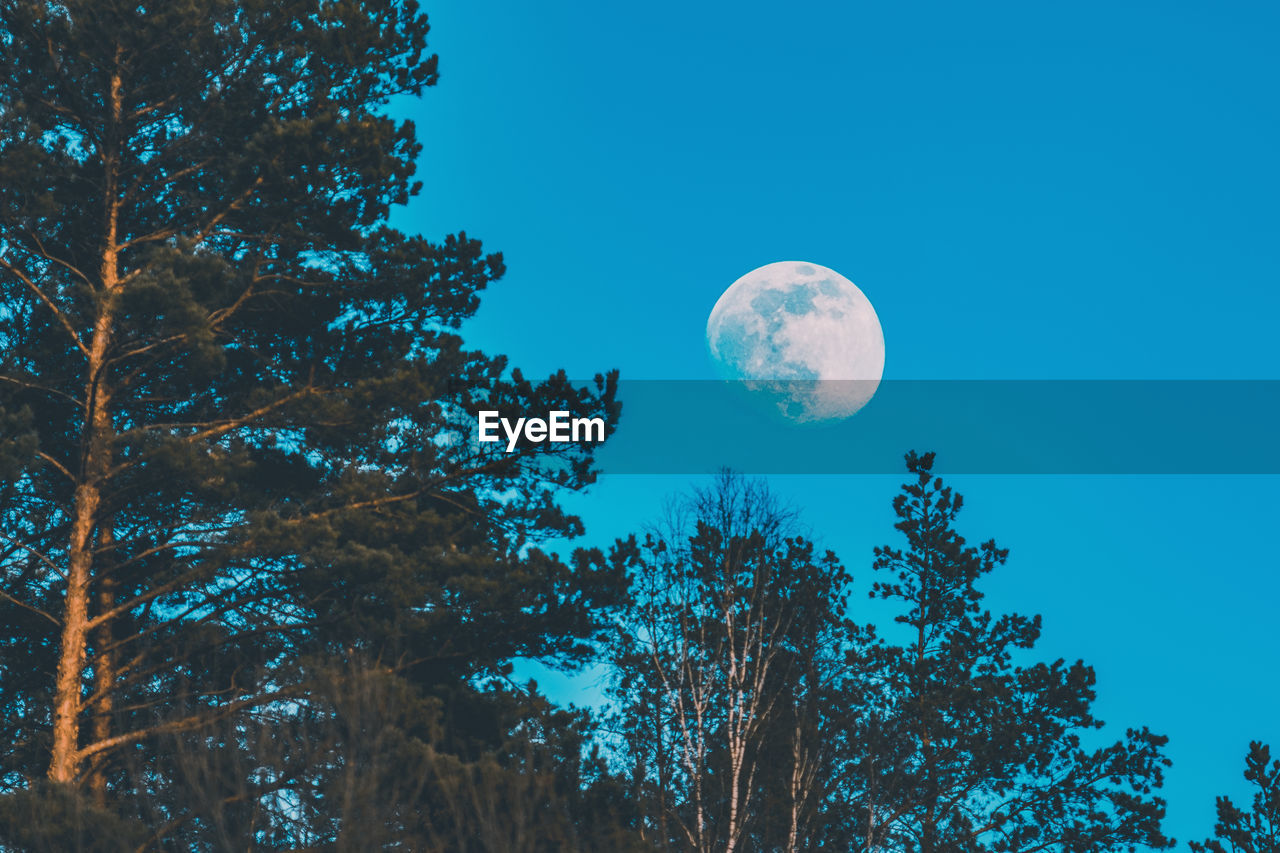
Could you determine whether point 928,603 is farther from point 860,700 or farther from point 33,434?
point 33,434

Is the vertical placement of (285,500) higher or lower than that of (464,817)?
higher

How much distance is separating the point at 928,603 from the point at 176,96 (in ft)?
64.8

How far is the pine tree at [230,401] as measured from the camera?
17000 millimetres

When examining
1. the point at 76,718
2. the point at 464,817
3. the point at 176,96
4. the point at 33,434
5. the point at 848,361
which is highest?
the point at 848,361

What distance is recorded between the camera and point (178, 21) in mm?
18156

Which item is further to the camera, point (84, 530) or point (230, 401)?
point (230, 401)

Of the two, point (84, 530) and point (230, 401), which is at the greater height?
point (230, 401)

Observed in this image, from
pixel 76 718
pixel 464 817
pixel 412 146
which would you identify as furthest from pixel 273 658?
pixel 412 146

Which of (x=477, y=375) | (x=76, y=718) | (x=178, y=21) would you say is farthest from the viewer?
(x=477, y=375)

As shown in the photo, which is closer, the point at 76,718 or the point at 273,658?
the point at 76,718

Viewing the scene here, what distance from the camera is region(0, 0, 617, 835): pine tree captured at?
17.0 metres

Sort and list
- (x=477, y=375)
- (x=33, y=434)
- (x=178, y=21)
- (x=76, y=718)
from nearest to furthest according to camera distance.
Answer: (x=33, y=434) → (x=76, y=718) → (x=178, y=21) → (x=477, y=375)

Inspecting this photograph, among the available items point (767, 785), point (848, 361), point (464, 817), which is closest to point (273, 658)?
point (464, 817)

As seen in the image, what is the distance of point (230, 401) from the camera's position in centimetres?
1930
